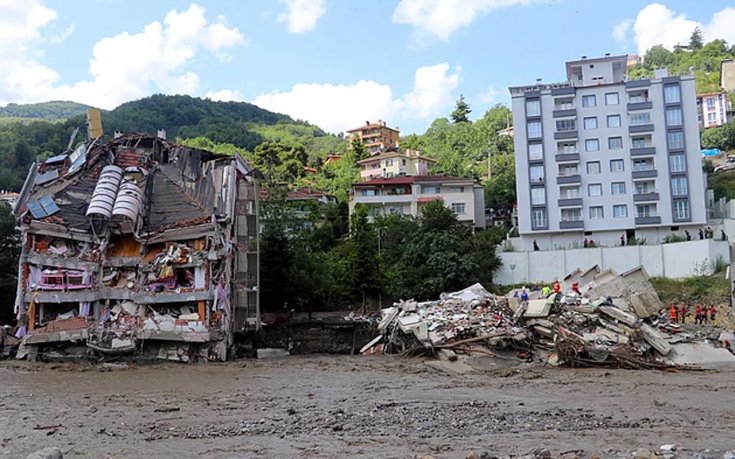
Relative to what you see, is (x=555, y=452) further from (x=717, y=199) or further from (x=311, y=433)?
(x=717, y=199)

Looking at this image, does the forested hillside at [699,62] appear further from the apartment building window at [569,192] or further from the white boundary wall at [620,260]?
the white boundary wall at [620,260]

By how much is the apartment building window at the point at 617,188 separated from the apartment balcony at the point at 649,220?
9.07ft

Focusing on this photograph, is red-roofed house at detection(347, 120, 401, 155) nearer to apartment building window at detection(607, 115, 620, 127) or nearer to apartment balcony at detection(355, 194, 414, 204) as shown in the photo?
apartment balcony at detection(355, 194, 414, 204)

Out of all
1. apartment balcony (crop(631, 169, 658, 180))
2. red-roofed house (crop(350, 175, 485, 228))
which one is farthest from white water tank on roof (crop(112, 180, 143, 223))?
apartment balcony (crop(631, 169, 658, 180))

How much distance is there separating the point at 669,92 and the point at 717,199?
1502cm

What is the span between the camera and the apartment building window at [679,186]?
59531 mm

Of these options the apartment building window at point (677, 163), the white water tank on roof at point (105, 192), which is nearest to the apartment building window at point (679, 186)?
the apartment building window at point (677, 163)

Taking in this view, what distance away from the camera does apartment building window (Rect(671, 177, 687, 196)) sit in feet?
195

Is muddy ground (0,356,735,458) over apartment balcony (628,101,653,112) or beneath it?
beneath

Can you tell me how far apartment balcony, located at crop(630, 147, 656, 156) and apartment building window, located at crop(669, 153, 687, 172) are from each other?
166 centimetres

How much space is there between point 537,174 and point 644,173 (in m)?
9.22

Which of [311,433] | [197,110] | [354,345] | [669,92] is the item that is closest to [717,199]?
[669,92]

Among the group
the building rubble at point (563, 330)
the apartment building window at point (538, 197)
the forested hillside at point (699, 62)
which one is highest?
the forested hillside at point (699, 62)

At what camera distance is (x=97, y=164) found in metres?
36.5
